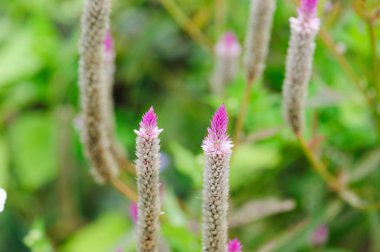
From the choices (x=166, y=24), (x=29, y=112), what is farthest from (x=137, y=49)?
(x=29, y=112)


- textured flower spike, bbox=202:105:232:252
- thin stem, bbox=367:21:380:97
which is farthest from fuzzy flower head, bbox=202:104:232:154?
thin stem, bbox=367:21:380:97

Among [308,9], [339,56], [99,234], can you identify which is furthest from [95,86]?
[99,234]

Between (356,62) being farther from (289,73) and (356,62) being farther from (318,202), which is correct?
(289,73)

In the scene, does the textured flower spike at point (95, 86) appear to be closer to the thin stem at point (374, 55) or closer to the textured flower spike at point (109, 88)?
the textured flower spike at point (109, 88)

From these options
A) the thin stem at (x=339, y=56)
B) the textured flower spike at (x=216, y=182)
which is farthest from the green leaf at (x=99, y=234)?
the textured flower spike at (x=216, y=182)

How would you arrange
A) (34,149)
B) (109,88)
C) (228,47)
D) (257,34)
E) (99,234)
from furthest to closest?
(34,149)
(99,234)
(228,47)
(109,88)
(257,34)

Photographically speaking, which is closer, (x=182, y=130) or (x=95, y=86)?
(x=95, y=86)

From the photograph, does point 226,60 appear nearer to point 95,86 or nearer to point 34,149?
point 95,86
